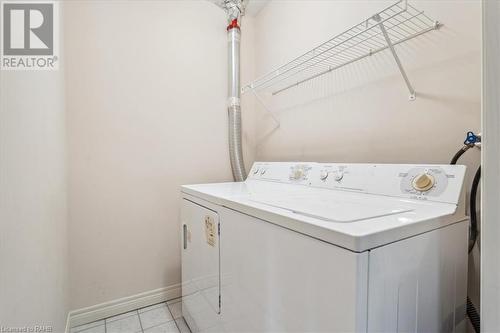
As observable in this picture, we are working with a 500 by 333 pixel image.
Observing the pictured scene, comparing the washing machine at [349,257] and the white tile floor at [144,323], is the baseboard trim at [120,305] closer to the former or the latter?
the white tile floor at [144,323]

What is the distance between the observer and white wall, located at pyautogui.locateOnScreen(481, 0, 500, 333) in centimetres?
59

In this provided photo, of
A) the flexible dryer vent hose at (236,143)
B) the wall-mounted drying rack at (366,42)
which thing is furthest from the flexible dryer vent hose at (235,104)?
the wall-mounted drying rack at (366,42)

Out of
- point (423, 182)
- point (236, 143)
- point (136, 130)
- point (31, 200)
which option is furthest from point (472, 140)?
point (136, 130)

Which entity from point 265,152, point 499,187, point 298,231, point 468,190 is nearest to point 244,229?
point 298,231

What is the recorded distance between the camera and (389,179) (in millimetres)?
1106

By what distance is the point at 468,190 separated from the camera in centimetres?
101

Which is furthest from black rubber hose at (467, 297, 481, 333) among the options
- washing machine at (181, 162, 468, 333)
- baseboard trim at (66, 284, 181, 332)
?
baseboard trim at (66, 284, 181, 332)

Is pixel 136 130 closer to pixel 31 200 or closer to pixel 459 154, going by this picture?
pixel 31 200

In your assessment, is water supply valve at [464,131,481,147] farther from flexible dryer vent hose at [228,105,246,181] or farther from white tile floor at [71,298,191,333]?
white tile floor at [71,298,191,333]

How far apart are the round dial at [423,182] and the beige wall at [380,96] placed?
0.19m

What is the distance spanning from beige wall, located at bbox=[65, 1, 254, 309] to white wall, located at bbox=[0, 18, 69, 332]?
0.25 m

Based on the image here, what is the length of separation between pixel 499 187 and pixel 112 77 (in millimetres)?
2114

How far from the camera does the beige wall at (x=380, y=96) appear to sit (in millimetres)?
1051

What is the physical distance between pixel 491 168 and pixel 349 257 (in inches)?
16.1
